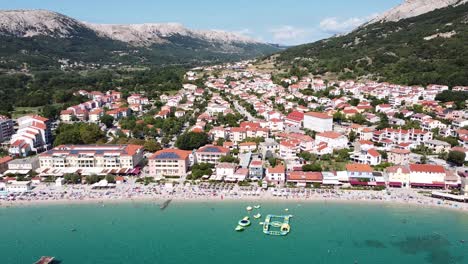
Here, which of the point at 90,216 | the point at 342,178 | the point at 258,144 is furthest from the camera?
the point at 258,144

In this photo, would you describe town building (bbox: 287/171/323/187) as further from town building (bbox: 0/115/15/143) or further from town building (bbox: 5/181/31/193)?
town building (bbox: 0/115/15/143)

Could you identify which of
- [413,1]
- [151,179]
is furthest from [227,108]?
[413,1]

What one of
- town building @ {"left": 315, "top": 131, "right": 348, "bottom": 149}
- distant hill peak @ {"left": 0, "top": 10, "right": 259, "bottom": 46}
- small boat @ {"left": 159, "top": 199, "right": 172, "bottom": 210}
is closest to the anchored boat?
small boat @ {"left": 159, "top": 199, "right": 172, "bottom": 210}

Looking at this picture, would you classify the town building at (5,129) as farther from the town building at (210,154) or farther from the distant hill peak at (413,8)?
the distant hill peak at (413,8)

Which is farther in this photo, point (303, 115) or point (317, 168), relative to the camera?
point (303, 115)

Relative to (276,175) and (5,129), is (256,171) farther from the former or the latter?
(5,129)

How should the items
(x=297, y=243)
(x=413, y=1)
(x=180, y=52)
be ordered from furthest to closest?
(x=180, y=52) < (x=413, y=1) < (x=297, y=243)

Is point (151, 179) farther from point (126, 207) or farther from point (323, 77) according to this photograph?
point (323, 77)
